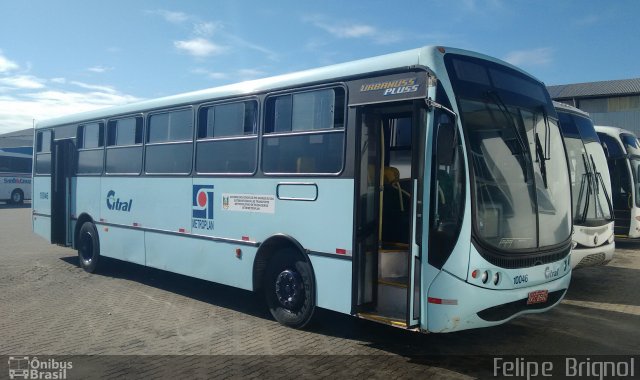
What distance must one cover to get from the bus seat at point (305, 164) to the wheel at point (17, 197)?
3476cm

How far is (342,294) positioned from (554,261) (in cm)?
243

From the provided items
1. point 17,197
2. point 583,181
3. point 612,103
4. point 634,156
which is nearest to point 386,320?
point 583,181

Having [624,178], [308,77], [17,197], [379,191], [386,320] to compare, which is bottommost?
[386,320]

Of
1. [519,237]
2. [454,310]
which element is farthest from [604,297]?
[454,310]

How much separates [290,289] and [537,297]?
2947mm

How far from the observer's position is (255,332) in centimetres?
665

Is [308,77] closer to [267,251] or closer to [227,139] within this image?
[227,139]

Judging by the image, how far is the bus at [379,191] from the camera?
519cm

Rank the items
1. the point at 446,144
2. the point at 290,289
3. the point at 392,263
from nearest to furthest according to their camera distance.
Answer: the point at 446,144
the point at 392,263
the point at 290,289

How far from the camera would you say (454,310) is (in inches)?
200

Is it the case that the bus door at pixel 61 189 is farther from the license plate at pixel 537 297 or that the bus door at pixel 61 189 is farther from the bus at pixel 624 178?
the bus at pixel 624 178

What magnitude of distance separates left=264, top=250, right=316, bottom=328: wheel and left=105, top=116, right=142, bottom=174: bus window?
3884 millimetres

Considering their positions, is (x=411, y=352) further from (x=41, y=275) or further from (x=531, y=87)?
(x=41, y=275)

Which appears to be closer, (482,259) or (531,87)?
(482,259)
